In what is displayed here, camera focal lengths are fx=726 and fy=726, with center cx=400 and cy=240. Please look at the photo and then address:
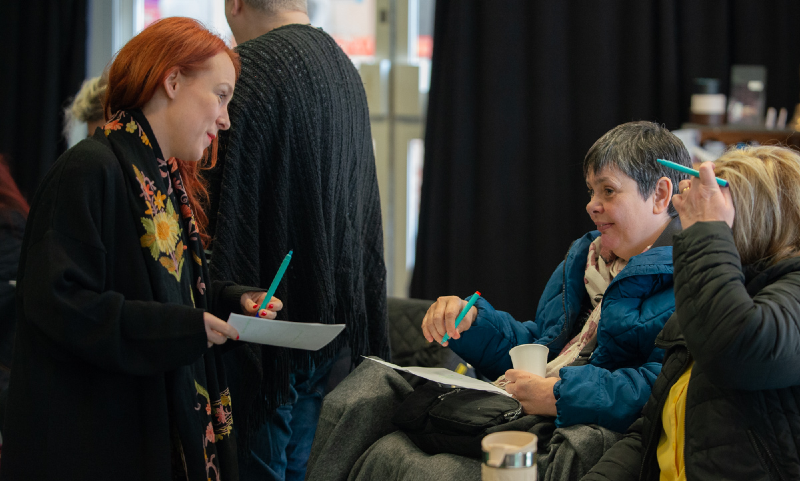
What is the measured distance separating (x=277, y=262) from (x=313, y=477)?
0.50 metres

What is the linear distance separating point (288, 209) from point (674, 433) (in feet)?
3.16

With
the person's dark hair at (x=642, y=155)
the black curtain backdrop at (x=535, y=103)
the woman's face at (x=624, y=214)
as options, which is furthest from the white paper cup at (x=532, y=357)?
the black curtain backdrop at (x=535, y=103)

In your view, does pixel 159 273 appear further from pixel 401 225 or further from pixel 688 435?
pixel 401 225

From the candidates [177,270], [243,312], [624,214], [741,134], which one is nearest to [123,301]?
[177,270]

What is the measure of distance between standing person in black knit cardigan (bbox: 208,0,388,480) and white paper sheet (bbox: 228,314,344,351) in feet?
1.52

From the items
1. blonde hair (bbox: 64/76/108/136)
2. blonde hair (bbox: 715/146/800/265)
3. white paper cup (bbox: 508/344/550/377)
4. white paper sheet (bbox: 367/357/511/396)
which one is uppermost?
blonde hair (bbox: 64/76/108/136)

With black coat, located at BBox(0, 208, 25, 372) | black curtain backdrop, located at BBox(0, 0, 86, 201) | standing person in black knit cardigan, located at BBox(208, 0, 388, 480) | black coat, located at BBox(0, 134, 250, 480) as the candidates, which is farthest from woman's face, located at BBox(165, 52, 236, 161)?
black curtain backdrop, located at BBox(0, 0, 86, 201)

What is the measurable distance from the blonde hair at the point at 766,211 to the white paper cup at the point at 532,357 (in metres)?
0.52

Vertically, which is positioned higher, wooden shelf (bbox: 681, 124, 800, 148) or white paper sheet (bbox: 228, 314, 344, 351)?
wooden shelf (bbox: 681, 124, 800, 148)

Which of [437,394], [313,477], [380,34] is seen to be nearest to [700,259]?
[437,394]

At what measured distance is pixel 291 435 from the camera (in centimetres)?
185

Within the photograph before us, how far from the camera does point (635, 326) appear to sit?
1.53 meters

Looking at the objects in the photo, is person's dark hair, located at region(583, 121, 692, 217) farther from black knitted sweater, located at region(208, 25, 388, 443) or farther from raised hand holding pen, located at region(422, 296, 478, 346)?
black knitted sweater, located at region(208, 25, 388, 443)

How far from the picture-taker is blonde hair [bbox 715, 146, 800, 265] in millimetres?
1227
